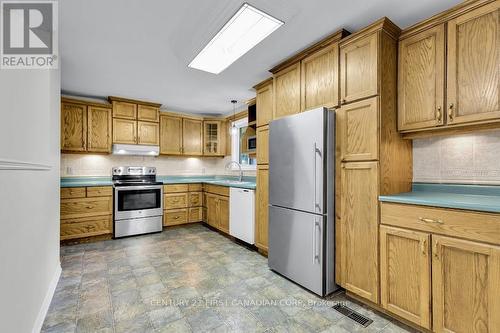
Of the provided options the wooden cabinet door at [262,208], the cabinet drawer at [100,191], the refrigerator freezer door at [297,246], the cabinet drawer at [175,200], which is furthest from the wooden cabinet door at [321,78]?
the cabinet drawer at [100,191]

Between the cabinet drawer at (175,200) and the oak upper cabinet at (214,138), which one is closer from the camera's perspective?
the cabinet drawer at (175,200)

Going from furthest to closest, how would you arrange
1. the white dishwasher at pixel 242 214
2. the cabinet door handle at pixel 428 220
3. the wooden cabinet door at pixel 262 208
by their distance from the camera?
the white dishwasher at pixel 242 214
the wooden cabinet door at pixel 262 208
the cabinet door handle at pixel 428 220

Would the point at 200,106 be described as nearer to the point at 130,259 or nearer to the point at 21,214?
the point at 130,259

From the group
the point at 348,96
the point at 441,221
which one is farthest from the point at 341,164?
the point at 441,221

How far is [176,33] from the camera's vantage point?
7.09 feet

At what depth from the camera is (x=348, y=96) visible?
81.5 inches

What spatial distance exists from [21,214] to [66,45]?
191 centimetres

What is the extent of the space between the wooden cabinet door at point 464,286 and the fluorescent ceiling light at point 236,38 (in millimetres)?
2067

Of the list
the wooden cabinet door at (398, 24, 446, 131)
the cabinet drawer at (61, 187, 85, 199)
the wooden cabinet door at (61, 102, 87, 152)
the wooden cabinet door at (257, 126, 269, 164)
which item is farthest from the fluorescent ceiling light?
the cabinet drawer at (61, 187, 85, 199)

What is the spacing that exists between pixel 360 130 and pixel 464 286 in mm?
1251

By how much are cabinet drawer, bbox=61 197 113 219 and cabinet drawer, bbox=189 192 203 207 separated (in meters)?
1.40

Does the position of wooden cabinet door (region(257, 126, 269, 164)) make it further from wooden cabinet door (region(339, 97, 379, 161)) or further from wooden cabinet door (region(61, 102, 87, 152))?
wooden cabinet door (region(61, 102, 87, 152))

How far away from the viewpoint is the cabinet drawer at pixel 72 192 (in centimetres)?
353

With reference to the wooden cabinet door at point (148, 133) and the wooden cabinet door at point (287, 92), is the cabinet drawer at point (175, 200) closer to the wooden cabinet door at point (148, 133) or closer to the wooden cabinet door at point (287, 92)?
the wooden cabinet door at point (148, 133)
